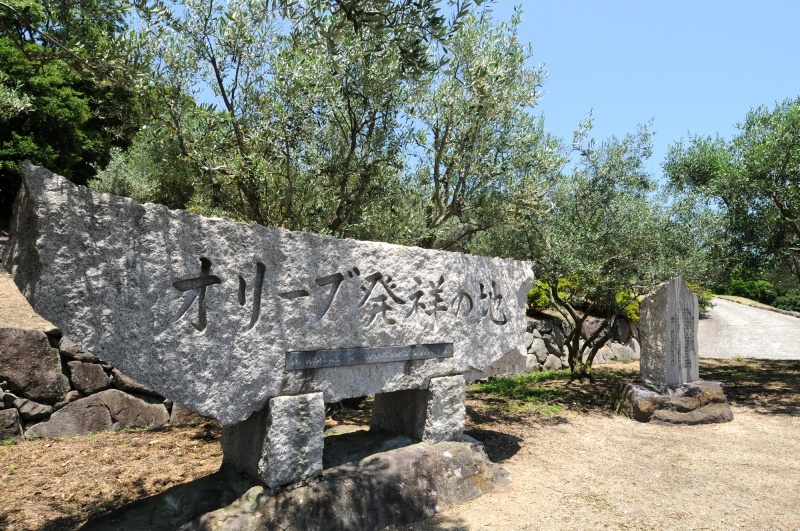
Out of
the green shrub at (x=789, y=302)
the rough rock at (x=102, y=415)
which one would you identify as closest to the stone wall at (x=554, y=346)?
the rough rock at (x=102, y=415)

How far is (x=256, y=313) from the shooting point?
4.16 m

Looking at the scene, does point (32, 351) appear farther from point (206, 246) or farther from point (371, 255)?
point (371, 255)

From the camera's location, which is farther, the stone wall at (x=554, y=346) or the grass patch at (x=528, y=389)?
the stone wall at (x=554, y=346)

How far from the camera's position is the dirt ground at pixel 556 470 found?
486cm

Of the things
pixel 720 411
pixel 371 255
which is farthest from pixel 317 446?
pixel 720 411

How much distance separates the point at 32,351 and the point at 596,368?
13.2 m

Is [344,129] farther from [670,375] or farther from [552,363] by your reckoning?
[552,363]

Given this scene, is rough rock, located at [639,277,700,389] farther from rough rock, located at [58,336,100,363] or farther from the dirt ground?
rough rock, located at [58,336,100,363]

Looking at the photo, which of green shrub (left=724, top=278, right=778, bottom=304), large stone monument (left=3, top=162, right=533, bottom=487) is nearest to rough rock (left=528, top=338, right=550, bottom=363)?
large stone monument (left=3, top=162, right=533, bottom=487)

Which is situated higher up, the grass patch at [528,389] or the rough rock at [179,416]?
the rough rock at [179,416]

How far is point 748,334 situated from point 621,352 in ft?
25.3

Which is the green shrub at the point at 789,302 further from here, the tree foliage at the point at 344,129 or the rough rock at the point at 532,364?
the tree foliage at the point at 344,129

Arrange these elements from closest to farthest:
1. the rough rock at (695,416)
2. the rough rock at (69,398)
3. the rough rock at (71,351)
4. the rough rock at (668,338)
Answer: the rough rock at (69,398) < the rough rock at (71,351) < the rough rock at (695,416) < the rough rock at (668,338)

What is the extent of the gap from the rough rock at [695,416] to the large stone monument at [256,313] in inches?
176
